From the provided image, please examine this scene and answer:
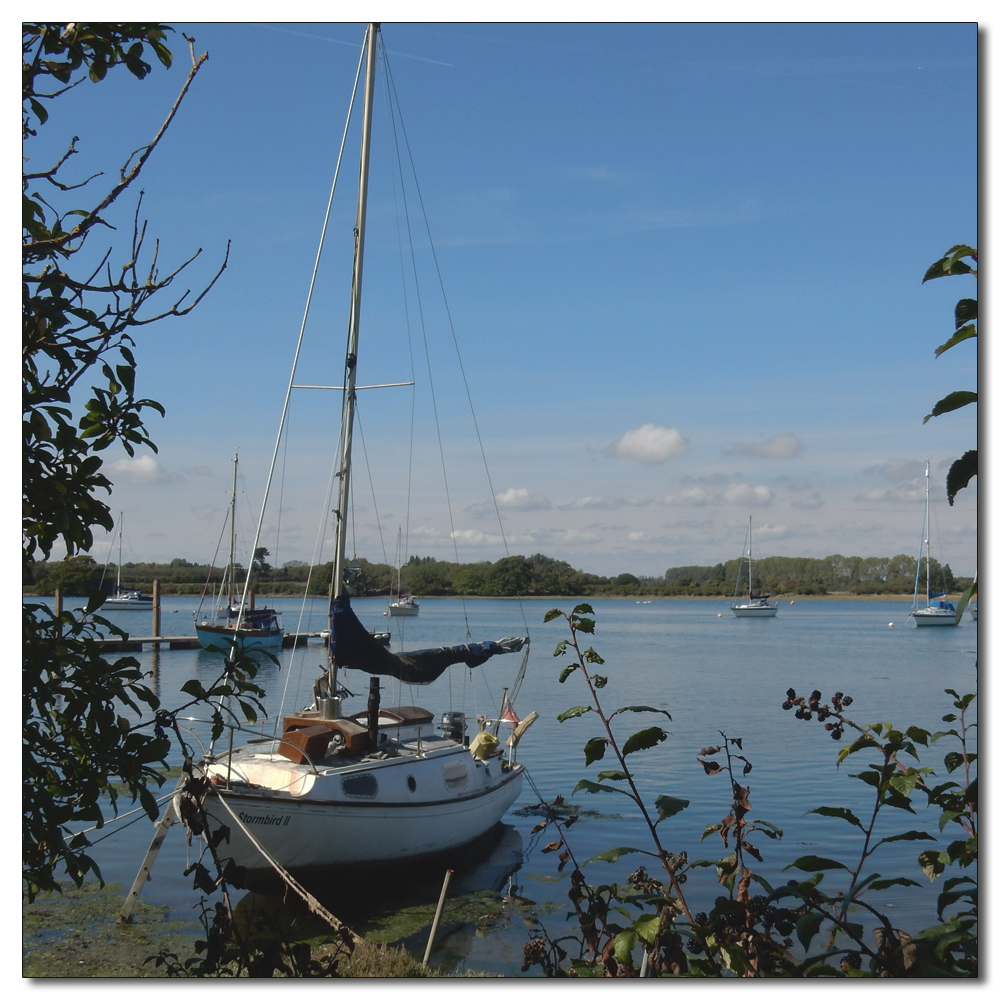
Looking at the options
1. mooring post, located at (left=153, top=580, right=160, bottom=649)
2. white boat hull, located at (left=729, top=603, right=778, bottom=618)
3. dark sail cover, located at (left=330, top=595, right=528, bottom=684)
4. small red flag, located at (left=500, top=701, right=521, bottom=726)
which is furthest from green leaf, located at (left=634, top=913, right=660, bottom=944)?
white boat hull, located at (left=729, top=603, right=778, bottom=618)

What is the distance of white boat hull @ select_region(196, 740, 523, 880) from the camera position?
750 cm

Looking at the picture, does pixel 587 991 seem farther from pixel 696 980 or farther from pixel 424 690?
pixel 424 690

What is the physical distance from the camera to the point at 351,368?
860 centimetres

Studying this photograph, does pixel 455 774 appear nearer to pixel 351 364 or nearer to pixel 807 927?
pixel 351 364

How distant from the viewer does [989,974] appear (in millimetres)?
2758

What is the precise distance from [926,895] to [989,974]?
22.5ft

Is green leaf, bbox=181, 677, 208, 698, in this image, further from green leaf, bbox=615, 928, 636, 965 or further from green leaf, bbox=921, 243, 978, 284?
green leaf, bbox=921, 243, 978, 284

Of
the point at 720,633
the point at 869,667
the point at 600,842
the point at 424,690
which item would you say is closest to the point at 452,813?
the point at 600,842

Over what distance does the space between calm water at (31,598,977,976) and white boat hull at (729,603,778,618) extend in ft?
64.2

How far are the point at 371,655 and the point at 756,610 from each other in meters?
61.4

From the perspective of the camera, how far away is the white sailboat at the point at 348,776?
757 cm

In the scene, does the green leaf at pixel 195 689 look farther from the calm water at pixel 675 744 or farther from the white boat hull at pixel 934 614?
the white boat hull at pixel 934 614

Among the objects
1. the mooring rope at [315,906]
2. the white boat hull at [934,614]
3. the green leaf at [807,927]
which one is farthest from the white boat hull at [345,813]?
the green leaf at [807,927]

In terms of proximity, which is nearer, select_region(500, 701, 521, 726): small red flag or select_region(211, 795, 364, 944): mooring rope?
select_region(211, 795, 364, 944): mooring rope
